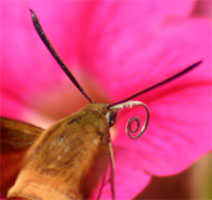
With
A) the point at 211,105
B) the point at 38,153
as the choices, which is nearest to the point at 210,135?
the point at 211,105

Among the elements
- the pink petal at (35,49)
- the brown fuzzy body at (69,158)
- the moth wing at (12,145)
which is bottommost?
the brown fuzzy body at (69,158)

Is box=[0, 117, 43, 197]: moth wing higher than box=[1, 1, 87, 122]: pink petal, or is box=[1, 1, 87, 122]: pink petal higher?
box=[1, 1, 87, 122]: pink petal

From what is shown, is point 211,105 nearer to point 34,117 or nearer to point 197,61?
point 197,61

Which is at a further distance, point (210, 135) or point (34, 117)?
point (34, 117)

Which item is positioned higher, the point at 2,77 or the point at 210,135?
the point at 2,77

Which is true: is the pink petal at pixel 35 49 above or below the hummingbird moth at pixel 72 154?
above

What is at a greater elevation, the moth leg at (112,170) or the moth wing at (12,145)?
the moth wing at (12,145)
